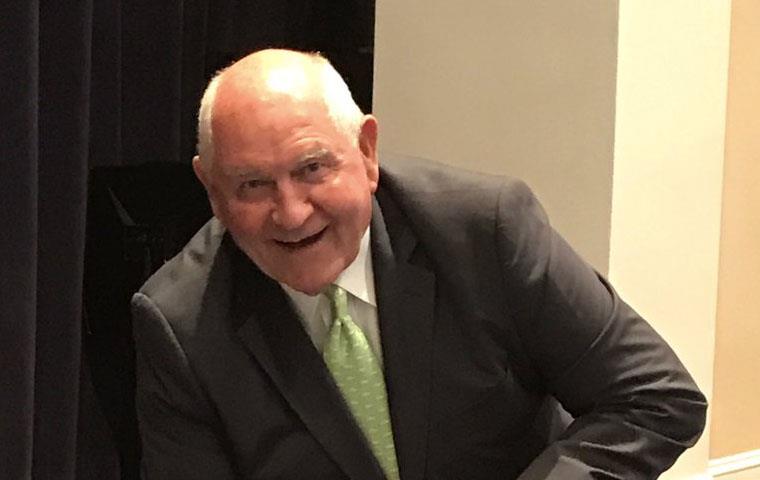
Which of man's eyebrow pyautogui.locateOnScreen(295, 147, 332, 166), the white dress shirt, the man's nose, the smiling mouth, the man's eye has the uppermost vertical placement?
man's eyebrow pyautogui.locateOnScreen(295, 147, 332, 166)

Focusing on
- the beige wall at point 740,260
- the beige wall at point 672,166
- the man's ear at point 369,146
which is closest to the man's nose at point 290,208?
the man's ear at point 369,146

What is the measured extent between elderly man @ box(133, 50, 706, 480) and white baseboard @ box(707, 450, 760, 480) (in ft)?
3.31

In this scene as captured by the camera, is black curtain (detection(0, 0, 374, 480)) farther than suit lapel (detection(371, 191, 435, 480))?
Yes

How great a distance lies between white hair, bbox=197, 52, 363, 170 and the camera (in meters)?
1.40

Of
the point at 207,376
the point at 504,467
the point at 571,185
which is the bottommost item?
the point at 504,467

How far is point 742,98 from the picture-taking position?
2424 millimetres

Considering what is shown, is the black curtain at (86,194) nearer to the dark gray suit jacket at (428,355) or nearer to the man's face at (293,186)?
the dark gray suit jacket at (428,355)

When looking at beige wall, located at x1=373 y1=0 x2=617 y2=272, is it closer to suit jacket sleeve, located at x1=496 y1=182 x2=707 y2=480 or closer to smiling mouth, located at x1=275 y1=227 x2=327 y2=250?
suit jacket sleeve, located at x1=496 y1=182 x2=707 y2=480

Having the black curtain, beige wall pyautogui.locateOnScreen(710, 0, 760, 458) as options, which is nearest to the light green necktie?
the black curtain

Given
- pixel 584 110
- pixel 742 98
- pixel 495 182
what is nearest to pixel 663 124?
pixel 584 110

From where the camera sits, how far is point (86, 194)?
2334 mm

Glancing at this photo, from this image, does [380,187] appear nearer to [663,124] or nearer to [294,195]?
[294,195]

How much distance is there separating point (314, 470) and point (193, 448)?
0.50 feet

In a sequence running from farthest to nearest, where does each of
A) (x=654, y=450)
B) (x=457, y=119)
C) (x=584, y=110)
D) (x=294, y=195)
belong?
1. (x=457, y=119)
2. (x=584, y=110)
3. (x=654, y=450)
4. (x=294, y=195)
